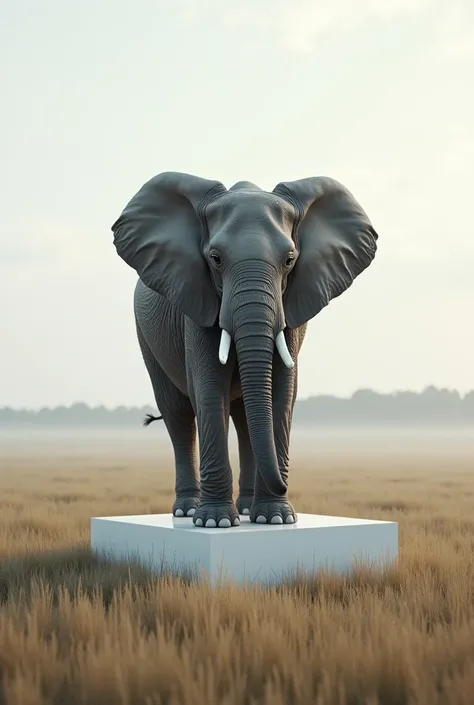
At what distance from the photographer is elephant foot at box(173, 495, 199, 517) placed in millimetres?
11562

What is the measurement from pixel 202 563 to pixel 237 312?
6.43 ft

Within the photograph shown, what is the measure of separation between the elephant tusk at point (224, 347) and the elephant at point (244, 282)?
0.01 metres

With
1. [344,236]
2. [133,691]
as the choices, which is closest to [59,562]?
[344,236]

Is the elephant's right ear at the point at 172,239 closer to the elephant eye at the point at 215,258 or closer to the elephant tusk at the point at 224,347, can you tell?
the elephant eye at the point at 215,258

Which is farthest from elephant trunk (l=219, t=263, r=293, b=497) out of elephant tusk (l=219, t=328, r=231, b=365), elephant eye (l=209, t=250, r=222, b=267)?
elephant eye (l=209, t=250, r=222, b=267)

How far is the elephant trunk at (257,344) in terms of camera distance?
8.80 meters

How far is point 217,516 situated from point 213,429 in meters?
0.72

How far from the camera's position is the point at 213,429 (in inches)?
376

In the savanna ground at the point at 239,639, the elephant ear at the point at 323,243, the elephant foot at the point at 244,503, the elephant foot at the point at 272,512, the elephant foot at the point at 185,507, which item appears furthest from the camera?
the elephant foot at the point at 185,507

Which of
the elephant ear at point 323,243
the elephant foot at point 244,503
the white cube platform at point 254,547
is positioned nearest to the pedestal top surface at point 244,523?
the white cube platform at point 254,547

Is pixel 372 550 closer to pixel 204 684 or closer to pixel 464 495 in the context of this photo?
pixel 204 684

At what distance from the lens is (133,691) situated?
583 centimetres

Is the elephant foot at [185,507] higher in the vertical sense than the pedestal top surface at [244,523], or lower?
higher

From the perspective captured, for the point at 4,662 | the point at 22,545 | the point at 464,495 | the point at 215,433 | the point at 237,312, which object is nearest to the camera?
the point at 4,662
